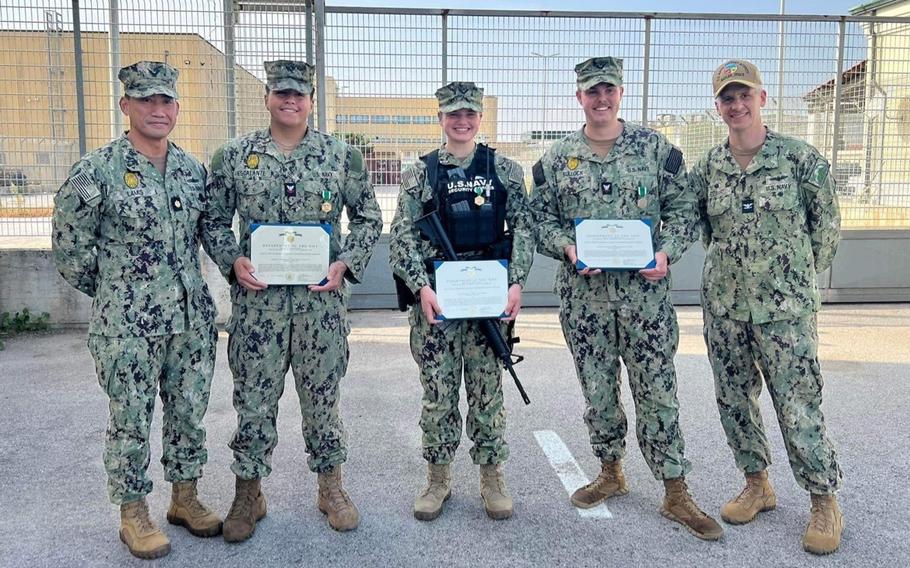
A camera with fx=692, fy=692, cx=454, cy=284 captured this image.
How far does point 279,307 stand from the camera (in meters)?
3.13

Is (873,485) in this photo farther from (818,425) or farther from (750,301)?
(750,301)

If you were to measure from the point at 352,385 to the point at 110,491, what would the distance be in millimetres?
2435

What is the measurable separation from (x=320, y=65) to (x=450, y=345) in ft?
16.1

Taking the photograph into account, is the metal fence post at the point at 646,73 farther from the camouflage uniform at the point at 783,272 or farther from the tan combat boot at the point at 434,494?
the tan combat boot at the point at 434,494

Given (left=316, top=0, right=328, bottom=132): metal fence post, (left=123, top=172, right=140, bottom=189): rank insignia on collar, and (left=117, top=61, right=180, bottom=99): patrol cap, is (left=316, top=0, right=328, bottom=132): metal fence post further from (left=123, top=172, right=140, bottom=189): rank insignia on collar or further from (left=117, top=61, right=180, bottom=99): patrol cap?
(left=123, top=172, right=140, bottom=189): rank insignia on collar

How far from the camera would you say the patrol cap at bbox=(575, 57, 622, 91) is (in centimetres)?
311

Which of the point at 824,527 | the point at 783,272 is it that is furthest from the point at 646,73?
the point at 824,527

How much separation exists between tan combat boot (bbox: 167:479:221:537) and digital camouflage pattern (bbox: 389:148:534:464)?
1.04 meters

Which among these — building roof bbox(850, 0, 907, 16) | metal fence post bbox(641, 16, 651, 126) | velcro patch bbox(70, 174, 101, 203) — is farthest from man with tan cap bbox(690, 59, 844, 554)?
building roof bbox(850, 0, 907, 16)

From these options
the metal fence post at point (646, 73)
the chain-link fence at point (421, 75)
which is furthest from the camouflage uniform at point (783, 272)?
the metal fence post at point (646, 73)

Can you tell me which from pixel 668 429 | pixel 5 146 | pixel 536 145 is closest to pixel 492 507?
pixel 668 429

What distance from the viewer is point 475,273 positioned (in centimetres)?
320

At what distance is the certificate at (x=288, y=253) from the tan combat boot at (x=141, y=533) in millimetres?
1137

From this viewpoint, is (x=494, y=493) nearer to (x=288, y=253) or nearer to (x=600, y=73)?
(x=288, y=253)
